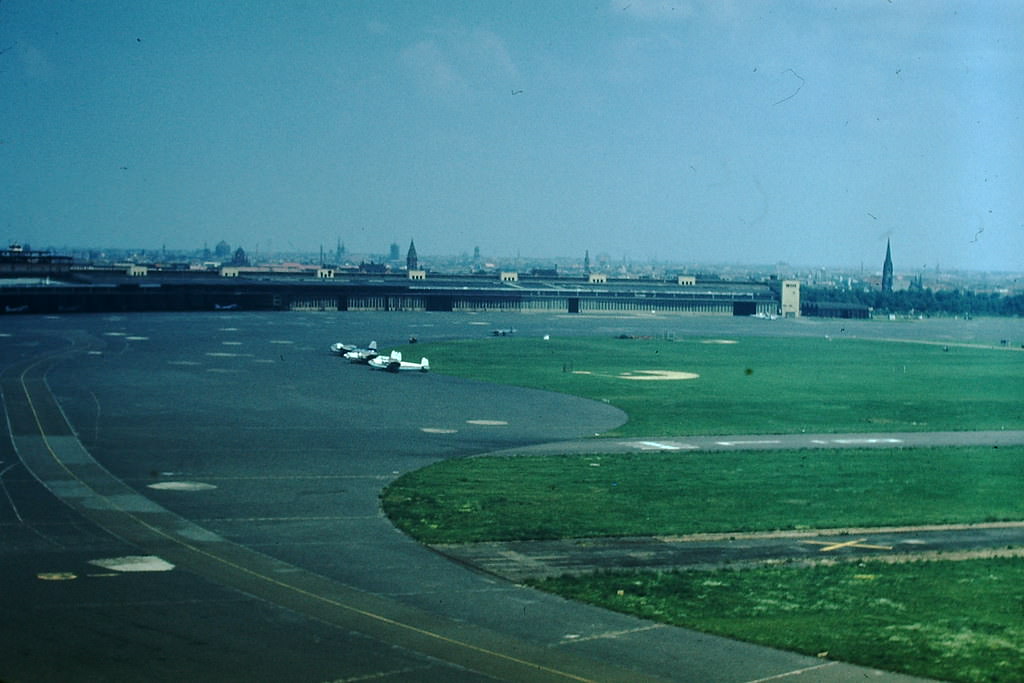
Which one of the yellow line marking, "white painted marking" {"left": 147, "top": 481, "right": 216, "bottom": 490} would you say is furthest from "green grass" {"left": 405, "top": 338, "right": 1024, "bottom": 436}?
the yellow line marking

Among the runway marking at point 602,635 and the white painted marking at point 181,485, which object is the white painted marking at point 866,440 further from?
the runway marking at point 602,635

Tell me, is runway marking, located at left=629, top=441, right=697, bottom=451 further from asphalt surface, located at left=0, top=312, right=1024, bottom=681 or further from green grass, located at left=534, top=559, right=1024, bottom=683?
Result: green grass, located at left=534, top=559, right=1024, bottom=683

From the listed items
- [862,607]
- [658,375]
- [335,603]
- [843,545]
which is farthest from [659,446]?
[658,375]

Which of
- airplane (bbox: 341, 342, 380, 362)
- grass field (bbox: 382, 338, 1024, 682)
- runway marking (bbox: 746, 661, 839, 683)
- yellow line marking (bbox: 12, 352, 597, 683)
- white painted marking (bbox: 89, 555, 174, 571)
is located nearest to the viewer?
runway marking (bbox: 746, 661, 839, 683)

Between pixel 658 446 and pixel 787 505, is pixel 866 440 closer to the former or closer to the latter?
pixel 658 446

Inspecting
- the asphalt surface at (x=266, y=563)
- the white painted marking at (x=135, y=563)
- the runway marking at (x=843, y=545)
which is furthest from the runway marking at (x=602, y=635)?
the white painted marking at (x=135, y=563)

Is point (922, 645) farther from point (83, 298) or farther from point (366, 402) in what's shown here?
point (83, 298)
